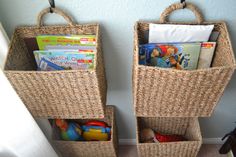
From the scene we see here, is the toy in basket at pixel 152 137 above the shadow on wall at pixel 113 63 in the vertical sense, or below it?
below

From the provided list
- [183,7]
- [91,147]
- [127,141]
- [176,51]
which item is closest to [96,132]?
[91,147]

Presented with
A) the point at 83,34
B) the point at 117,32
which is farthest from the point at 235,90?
the point at 83,34

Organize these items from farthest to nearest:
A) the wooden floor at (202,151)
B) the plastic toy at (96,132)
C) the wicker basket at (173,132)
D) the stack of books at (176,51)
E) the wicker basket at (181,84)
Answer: the wooden floor at (202,151) → the plastic toy at (96,132) → the wicker basket at (173,132) → the stack of books at (176,51) → the wicker basket at (181,84)

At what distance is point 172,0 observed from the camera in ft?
2.89

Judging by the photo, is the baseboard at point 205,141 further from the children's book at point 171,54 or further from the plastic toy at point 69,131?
the children's book at point 171,54

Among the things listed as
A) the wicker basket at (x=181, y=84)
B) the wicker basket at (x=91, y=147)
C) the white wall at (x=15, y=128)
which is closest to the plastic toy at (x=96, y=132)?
the wicker basket at (x=91, y=147)

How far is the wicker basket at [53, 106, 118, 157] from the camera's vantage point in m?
1.28

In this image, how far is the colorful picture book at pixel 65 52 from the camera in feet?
3.13

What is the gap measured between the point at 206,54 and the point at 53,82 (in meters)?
0.60

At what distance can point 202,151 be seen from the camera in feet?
5.18

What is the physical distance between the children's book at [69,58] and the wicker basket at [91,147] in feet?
1.49

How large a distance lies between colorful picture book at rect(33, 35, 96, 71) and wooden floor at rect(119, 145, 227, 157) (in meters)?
0.84

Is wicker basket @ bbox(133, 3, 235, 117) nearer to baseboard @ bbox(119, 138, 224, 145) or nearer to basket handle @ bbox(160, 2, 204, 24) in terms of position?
basket handle @ bbox(160, 2, 204, 24)

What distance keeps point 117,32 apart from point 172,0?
0.25m
